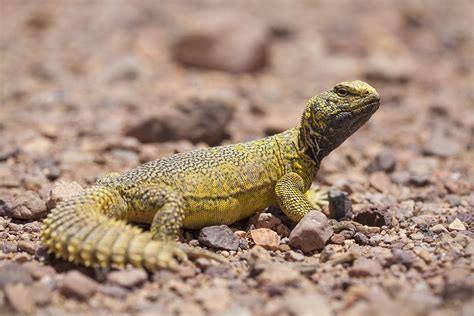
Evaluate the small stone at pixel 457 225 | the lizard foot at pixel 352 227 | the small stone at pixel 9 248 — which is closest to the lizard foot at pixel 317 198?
the lizard foot at pixel 352 227

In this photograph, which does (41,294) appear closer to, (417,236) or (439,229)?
(417,236)

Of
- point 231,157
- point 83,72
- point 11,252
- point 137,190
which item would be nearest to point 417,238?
point 231,157

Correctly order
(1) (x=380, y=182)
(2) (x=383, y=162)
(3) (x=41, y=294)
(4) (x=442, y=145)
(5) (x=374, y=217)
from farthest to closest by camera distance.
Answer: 1. (4) (x=442, y=145)
2. (2) (x=383, y=162)
3. (1) (x=380, y=182)
4. (5) (x=374, y=217)
5. (3) (x=41, y=294)

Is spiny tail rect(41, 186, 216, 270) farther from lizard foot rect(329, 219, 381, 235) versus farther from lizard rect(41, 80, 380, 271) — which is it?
lizard foot rect(329, 219, 381, 235)

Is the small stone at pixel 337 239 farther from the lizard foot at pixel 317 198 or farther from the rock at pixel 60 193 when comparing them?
the rock at pixel 60 193

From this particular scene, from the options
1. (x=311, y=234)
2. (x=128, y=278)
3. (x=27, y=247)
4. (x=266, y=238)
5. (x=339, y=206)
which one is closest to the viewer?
(x=128, y=278)

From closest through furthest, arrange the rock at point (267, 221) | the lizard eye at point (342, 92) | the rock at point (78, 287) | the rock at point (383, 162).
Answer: the rock at point (78, 287), the rock at point (267, 221), the lizard eye at point (342, 92), the rock at point (383, 162)

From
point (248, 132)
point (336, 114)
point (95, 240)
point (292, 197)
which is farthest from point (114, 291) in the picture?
point (248, 132)
